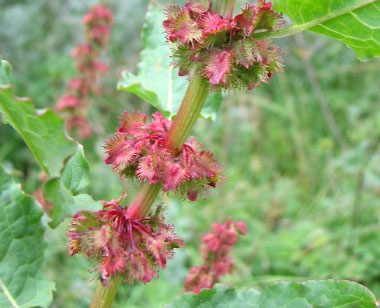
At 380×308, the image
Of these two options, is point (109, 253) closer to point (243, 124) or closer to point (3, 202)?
point (3, 202)

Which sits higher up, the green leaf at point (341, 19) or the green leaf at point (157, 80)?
the green leaf at point (341, 19)

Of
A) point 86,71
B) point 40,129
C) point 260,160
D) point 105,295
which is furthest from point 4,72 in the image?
point 260,160

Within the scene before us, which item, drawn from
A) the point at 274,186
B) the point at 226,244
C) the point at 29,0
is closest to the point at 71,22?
the point at 29,0

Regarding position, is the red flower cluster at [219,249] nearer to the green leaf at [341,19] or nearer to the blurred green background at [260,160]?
the blurred green background at [260,160]

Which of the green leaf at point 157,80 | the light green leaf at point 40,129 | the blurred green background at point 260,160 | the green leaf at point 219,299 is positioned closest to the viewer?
the light green leaf at point 40,129

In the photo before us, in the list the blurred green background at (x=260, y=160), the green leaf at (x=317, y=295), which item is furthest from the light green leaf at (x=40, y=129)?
the blurred green background at (x=260, y=160)

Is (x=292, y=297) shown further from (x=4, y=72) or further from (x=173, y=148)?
(x=4, y=72)
